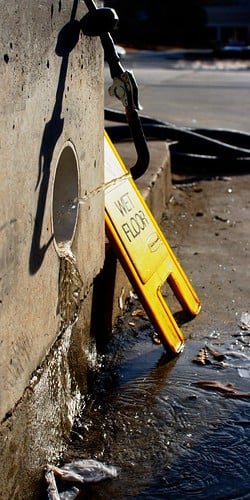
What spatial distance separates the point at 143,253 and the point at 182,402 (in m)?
0.82

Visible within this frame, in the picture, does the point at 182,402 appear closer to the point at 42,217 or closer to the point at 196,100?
the point at 42,217

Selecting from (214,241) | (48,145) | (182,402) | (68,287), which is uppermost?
(48,145)

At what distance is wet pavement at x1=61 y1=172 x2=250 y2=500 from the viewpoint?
3.27 m

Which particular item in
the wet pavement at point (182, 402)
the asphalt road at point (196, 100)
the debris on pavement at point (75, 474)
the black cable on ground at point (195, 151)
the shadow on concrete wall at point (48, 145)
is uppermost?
the shadow on concrete wall at point (48, 145)

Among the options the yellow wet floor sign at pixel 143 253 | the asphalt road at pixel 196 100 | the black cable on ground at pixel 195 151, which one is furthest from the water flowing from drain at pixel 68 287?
the asphalt road at pixel 196 100

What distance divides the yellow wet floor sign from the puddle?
0.19 meters

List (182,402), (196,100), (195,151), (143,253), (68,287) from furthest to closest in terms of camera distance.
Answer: (196,100)
(195,151)
(143,253)
(182,402)
(68,287)

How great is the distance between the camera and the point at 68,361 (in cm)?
369

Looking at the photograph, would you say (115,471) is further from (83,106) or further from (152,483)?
(83,106)

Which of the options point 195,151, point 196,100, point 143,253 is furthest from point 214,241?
point 196,100

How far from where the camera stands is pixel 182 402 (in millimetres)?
3861

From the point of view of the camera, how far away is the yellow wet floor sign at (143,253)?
167 inches

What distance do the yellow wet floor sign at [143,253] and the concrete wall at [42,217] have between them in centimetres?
26

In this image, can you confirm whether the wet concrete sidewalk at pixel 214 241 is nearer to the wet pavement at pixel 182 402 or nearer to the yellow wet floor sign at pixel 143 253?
the wet pavement at pixel 182 402
